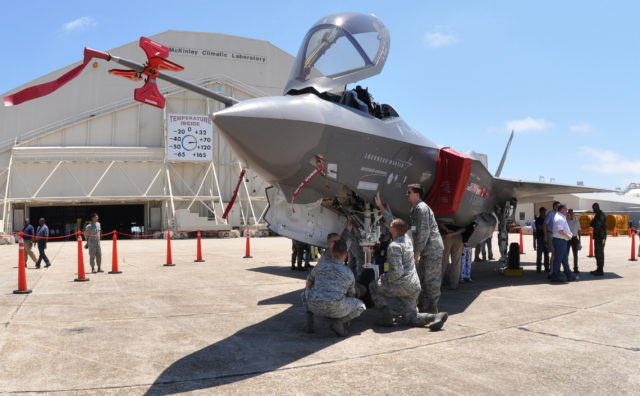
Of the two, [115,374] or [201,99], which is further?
[201,99]

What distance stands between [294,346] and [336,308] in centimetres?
61

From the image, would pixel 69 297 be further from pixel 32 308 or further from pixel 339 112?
pixel 339 112

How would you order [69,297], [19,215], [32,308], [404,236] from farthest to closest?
[19,215] → [69,297] → [32,308] → [404,236]

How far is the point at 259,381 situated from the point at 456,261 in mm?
6027

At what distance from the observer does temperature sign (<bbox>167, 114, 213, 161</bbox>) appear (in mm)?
31641

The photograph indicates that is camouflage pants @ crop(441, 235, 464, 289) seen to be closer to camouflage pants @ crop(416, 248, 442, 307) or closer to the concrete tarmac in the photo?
the concrete tarmac

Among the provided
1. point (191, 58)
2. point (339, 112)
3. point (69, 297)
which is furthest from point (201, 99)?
point (339, 112)

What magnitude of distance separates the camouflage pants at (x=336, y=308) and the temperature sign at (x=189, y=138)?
28608mm

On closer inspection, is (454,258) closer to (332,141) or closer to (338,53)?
(332,141)

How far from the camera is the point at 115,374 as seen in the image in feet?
11.7

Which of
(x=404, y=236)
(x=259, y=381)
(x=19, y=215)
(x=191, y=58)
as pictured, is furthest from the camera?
(x=191, y=58)

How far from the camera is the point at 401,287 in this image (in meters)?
5.16

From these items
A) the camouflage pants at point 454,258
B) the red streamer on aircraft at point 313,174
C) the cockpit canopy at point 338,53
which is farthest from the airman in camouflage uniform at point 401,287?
the camouflage pants at point 454,258

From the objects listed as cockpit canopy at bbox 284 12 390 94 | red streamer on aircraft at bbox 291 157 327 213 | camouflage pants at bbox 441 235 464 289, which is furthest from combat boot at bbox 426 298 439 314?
cockpit canopy at bbox 284 12 390 94
